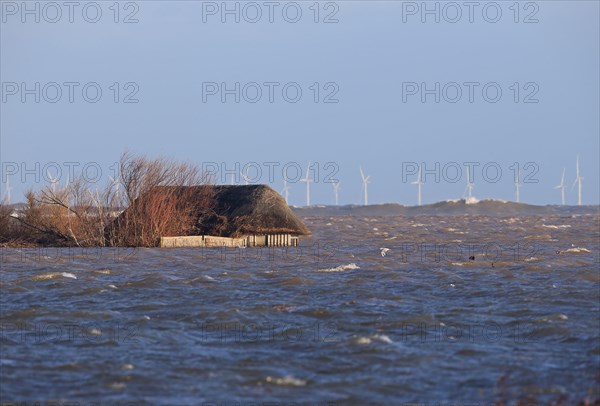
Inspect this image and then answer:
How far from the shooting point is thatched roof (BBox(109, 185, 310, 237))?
4262cm

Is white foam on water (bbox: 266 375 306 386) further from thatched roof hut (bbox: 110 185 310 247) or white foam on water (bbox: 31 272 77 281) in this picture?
thatched roof hut (bbox: 110 185 310 247)

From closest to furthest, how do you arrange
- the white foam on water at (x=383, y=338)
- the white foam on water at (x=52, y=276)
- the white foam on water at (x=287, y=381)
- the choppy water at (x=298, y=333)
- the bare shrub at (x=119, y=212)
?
the choppy water at (x=298, y=333) < the white foam on water at (x=287, y=381) < the white foam on water at (x=383, y=338) < the white foam on water at (x=52, y=276) < the bare shrub at (x=119, y=212)

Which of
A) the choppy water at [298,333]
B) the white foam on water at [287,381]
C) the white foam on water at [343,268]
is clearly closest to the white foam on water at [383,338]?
the choppy water at [298,333]

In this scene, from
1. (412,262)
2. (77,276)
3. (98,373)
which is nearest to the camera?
(98,373)

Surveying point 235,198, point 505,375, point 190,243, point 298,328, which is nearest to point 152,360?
point 298,328

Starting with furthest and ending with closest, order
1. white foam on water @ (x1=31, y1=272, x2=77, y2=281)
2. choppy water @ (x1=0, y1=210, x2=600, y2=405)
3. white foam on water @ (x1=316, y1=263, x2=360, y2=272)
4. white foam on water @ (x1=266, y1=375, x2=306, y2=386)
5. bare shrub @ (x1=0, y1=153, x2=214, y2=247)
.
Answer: bare shrub @ (x1=0, y1=153, x2=214, y2=247) < white foam on water @ (x1=316, y1=263, x2=360, y2=272) < white foam on water @ (x1=31, y1=272, x2=77, y2=281) < white foam on water @ (x1=266, y1=375, x2=306, y2=386) < choppy water @ (x1=0, y1=210, x2=600, y2=405)

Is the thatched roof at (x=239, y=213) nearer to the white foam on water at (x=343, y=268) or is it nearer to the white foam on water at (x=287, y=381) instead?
the white foam on water at (x=343, y=268)

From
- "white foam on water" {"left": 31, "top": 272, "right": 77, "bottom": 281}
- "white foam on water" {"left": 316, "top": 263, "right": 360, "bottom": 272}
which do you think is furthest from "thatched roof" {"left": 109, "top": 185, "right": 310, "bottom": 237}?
"white foam on water" {"left": 31, "top": 272, "right": 77, "bottom": 281}

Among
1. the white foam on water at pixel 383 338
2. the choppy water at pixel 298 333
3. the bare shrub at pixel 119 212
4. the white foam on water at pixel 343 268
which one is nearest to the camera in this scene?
the choppy water at pixel 298 333

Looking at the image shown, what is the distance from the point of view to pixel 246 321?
1845 cm

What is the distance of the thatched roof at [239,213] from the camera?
1678 inches

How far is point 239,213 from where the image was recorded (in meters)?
42.9

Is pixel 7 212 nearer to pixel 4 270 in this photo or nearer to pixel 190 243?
pixel 190 243

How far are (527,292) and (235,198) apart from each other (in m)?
22.4
